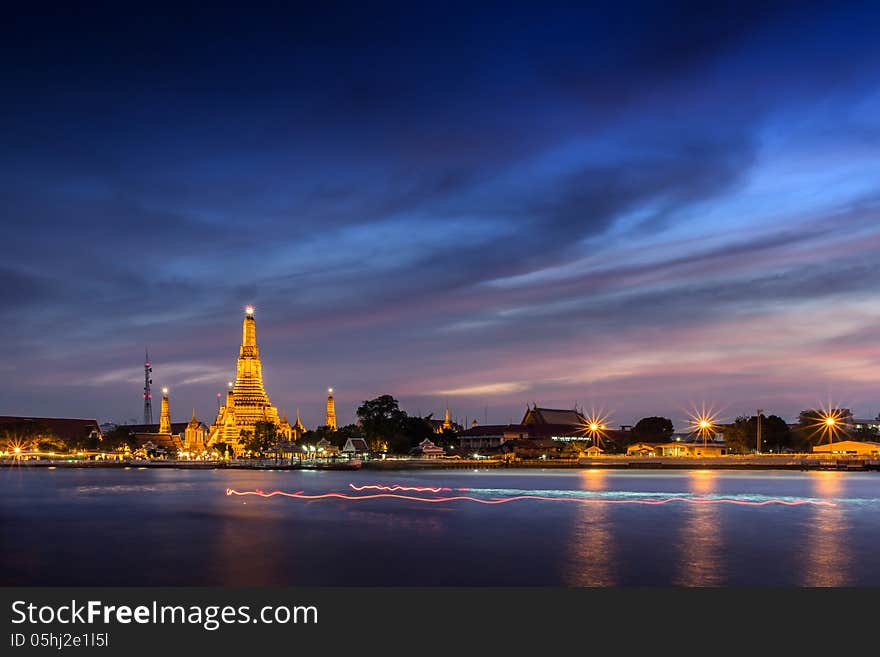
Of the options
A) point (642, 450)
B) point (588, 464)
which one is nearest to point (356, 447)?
point (588, 464)

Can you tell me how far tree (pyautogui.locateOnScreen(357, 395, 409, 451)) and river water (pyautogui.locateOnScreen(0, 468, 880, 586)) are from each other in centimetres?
6018

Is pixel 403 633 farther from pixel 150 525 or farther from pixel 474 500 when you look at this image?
pixel 474 500

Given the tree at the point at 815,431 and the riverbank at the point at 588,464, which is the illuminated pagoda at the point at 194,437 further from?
the tree at the point at 815,431

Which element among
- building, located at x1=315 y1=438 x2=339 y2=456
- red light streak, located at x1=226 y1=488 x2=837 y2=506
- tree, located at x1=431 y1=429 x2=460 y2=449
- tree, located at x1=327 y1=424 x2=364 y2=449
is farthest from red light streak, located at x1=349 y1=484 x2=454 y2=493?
tree, located at x1=431 y1=429 x2=460 y2=449

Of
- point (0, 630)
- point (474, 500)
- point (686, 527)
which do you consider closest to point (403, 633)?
point (0, 630)

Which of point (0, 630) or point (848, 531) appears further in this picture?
point (848, 531)

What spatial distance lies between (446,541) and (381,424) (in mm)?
81733

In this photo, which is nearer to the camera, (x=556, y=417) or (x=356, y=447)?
(x=356, y=447)

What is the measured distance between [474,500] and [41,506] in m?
22.6

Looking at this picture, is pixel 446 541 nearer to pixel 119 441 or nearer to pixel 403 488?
pixel 403 488

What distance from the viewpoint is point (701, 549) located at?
24891 mm

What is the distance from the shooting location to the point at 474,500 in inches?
1743

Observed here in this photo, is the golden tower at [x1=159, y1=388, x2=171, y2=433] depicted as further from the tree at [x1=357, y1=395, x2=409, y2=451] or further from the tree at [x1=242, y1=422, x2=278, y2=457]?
the tree at [x1=357, y1=395, x2=409, y2=451]

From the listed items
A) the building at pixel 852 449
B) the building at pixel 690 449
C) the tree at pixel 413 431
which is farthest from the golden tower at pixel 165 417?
the building at pixel 852 449
